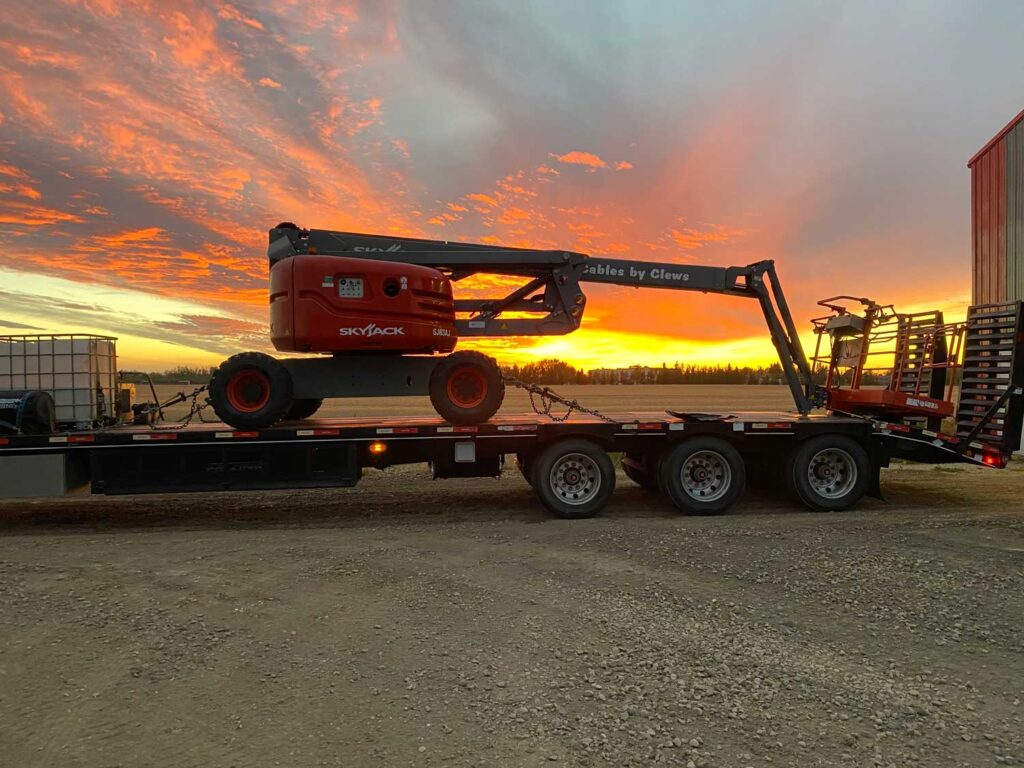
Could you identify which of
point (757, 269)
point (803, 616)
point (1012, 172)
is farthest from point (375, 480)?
point (1012, 172)

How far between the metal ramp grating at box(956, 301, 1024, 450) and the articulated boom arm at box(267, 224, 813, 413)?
2.21 m

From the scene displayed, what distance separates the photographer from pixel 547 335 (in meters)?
10.0

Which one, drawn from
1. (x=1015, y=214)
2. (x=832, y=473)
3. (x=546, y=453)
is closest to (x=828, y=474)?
(x=832, y=473)

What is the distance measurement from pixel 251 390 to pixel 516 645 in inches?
215

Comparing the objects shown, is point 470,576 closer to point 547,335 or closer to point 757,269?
point 547,335

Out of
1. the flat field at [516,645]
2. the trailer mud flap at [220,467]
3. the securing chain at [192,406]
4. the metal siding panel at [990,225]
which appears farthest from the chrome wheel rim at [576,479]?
the metal siding panel at [990,225]

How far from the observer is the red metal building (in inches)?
595

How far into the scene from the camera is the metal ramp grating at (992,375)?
9172 mm

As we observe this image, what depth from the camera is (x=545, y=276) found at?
1000cm

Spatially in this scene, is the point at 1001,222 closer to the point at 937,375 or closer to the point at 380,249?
the point at 937,375

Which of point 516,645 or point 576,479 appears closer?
point 516,645

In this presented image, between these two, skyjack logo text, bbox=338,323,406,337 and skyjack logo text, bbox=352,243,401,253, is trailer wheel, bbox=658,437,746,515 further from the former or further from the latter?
skyjack logo text, bbox=352,243,401,253

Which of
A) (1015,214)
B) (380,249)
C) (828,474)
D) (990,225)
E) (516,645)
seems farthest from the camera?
(990,225)

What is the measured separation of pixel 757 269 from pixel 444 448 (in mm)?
5817
